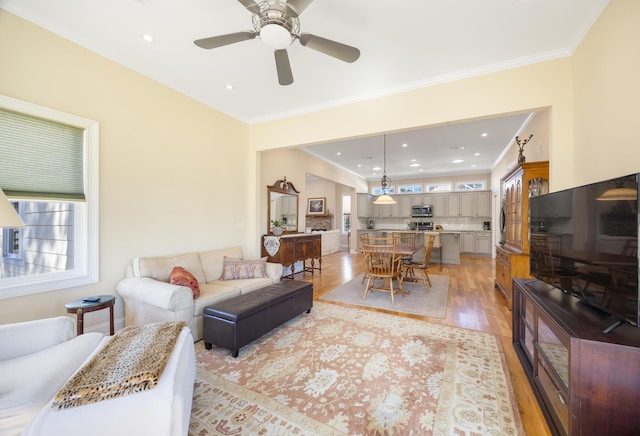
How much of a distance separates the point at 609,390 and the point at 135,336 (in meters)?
2.56

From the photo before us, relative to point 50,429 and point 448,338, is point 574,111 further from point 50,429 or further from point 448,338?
point 50,429

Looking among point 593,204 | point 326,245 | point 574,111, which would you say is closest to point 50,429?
point 593,204

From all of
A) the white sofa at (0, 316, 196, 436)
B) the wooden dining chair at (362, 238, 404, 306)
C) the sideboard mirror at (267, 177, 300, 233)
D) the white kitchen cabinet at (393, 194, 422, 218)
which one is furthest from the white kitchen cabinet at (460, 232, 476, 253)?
the white sofa at (0, 316, 196, 436)

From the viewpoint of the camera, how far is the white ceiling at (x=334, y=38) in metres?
2.09

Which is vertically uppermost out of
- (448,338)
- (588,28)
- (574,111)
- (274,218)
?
(588,28)

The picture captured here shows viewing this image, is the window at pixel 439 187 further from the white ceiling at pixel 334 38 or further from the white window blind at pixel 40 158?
the white window blind at pixel 40 158

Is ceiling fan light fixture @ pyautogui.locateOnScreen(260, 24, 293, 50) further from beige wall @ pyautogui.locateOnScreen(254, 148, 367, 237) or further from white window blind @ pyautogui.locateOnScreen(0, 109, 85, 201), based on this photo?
beige wall @ pyautogui.locateOnScreen(254, 148, 367, 237)

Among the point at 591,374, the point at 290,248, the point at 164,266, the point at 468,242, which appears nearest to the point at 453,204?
the point at 468,242

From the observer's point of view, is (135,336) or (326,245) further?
(326,245)

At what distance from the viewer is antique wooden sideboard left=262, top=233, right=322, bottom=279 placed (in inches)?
182

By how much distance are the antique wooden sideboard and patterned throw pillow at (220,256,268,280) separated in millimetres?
975

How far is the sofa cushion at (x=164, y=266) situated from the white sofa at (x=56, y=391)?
1.22m

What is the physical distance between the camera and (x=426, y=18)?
2189mm

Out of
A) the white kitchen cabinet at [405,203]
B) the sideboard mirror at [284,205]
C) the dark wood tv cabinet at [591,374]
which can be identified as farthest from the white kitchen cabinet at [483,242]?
the dark wood tv cabinet at [591,374]
